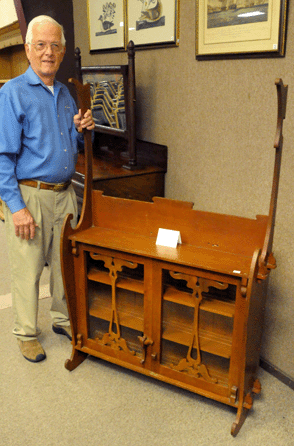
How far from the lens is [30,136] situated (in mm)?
1988

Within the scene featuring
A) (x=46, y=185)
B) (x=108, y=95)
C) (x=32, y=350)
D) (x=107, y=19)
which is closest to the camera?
(x=46, y=185)

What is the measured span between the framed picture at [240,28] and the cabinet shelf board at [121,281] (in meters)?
1.22

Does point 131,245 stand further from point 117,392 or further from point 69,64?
point 69,64

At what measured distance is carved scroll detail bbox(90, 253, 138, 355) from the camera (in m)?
1.92

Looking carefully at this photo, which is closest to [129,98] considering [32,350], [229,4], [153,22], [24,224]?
[153,22]

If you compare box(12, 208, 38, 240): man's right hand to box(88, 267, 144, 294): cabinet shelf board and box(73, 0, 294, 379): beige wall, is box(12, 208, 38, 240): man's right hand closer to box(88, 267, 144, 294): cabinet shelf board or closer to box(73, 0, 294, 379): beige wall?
box(88, 267, 144, 294): cabinet shelf board

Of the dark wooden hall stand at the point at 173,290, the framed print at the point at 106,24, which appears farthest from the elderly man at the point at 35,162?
the framed print at the point at 106,24

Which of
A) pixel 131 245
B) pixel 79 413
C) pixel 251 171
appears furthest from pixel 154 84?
pixel 79 413

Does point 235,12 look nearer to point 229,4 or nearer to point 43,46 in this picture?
point 229,4

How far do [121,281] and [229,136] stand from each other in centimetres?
94

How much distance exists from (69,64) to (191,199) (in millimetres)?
1939

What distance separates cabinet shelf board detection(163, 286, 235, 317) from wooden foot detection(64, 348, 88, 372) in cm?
67

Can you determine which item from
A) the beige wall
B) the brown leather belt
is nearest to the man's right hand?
the brown leather belt

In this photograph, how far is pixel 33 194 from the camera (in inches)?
81.8
